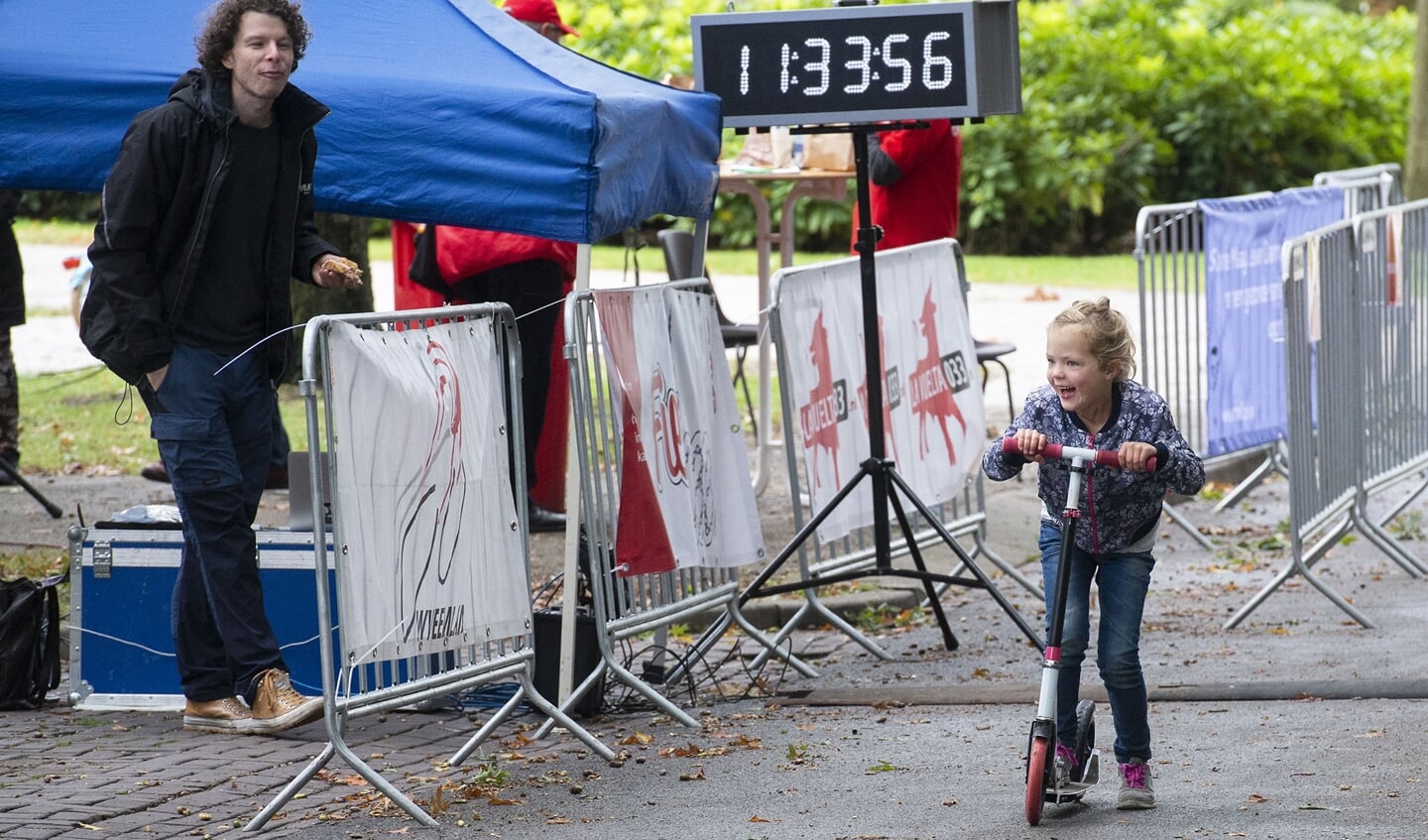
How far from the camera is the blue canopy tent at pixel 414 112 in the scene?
6.45 metres

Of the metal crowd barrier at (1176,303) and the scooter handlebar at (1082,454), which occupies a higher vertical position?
the metal crowd barrier at (1176,303)

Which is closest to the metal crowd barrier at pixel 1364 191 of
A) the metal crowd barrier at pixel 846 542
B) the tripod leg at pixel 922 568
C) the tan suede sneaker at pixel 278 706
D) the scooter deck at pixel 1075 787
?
the metal crowd barrier at pixel 846 542

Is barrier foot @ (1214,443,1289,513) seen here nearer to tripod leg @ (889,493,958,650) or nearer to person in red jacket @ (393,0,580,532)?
tripod leg @ (889,493,958,650)

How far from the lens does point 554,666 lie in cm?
673

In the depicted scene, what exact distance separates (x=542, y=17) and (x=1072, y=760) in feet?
15.9

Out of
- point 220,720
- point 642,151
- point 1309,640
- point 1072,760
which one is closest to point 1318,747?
point 1072,760

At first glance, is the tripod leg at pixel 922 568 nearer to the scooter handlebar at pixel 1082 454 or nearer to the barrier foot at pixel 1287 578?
the barrier foot at pixel 1287 578

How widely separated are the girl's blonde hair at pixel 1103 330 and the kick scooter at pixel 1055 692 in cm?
26

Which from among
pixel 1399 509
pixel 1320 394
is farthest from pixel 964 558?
pixel 1399 509

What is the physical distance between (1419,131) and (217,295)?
12.9 m

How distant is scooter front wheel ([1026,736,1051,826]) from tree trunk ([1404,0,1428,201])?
12519mm

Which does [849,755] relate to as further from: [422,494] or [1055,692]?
[422,494]

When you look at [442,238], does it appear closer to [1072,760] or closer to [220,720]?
[220,720]

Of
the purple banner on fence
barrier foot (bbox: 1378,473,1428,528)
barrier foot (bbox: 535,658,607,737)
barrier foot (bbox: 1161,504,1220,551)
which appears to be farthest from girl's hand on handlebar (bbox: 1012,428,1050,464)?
barrier foot (bbox: 1378,473,1428,528)
